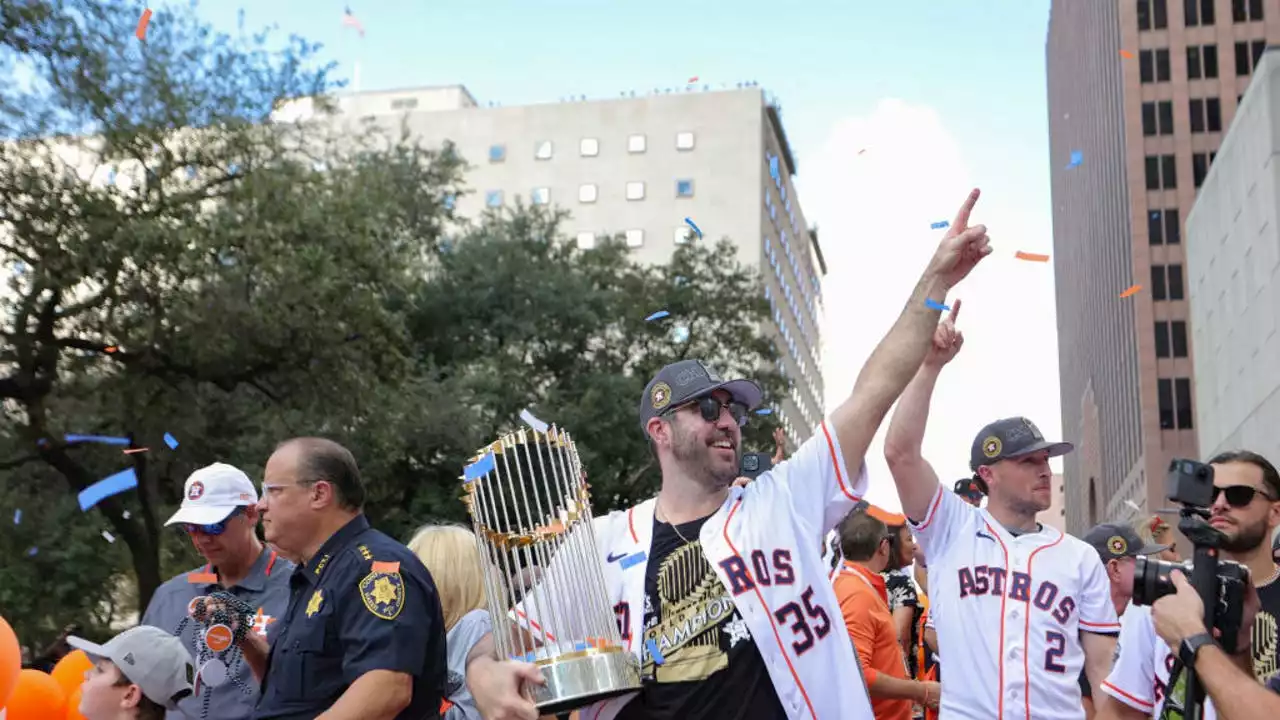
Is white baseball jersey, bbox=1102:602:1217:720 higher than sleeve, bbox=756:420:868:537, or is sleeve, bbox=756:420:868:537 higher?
sleeve, bbox=756:420:868:537

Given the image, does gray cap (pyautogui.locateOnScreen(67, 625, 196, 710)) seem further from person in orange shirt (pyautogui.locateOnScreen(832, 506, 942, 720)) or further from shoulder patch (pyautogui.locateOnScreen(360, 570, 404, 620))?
person in orange shirt (pyautogui.locateOnScreen(832, 506, 942, 720))

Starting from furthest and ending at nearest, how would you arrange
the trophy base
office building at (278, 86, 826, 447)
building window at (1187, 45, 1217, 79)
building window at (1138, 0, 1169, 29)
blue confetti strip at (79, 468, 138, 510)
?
office building at (278, 86, 826, 447), building window at (1138, 0, 1169, 29), building window at (1187, 45, 1217, 79), blue confetti strip at (79, 468, 138, 510), the trophy base

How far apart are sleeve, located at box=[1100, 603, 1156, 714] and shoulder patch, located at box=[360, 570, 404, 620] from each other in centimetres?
267

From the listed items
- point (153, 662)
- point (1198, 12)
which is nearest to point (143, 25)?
point (153, 662)

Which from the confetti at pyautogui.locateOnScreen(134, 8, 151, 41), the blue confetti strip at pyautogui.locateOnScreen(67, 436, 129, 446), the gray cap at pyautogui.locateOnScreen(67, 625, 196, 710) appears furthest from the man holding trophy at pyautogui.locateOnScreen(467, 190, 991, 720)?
the confetti at pyautogui.locateOnScreen(134, 8, 151, 41)

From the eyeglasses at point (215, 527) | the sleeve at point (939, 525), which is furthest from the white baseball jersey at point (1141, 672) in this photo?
the eyeglasses at point (215, 527)

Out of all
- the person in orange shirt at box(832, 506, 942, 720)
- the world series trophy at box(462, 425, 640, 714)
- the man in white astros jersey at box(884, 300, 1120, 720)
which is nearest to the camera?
the world series trophy at box(462, 425, 640, 714)

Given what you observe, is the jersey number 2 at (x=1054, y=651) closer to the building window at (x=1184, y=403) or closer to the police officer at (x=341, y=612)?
the police officer at (x=341, y=612)

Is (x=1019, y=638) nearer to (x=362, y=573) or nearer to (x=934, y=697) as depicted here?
(x=934, y=697)

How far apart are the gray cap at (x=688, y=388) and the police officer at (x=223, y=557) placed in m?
2.69

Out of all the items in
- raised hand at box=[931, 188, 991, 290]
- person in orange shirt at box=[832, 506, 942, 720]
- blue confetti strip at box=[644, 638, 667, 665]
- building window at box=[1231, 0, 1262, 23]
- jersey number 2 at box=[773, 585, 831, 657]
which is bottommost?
person in orange shirt at box=[832, 506, 942, 720]

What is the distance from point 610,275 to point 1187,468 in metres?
39.8

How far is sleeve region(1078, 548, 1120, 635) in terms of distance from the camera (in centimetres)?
613

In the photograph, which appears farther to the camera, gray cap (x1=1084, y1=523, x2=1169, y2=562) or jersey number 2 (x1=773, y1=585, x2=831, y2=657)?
gray cap (x1=1084, y1=523, x2=1169, y2=562)
